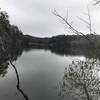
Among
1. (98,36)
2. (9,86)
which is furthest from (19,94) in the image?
(98,36)

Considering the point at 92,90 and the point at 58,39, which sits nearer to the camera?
the point at 92,90

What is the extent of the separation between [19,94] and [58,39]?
508ft

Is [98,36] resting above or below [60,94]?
above

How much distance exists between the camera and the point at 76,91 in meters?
14.1

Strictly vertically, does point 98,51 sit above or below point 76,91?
above

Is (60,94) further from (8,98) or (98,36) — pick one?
(98,36)

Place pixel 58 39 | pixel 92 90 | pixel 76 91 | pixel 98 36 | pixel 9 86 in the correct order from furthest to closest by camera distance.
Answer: pixel 58 39, pixel 9 86, pixel 76 91, pixel 92 90, pixel 98 36

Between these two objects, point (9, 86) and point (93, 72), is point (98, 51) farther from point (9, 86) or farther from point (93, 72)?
point (9, 86)

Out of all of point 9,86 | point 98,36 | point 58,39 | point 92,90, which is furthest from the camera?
point 58,39

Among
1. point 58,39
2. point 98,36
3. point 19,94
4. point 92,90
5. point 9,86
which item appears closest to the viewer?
point 98,36

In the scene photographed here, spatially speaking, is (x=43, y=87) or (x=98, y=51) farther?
(x=43, y=87)

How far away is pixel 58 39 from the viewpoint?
16950 cm

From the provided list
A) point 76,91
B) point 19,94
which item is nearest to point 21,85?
point 19,94

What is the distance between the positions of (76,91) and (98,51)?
38.1ft
